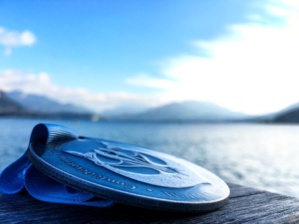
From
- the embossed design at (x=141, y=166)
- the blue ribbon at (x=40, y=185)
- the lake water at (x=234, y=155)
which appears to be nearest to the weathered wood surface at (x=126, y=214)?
the blue ribbon at (x=40, y=185)

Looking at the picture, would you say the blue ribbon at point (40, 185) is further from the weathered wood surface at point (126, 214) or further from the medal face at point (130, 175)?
the medal face at point (130, 175)

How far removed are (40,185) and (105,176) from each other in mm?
800

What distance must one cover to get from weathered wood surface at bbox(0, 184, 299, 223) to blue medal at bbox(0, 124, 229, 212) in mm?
85

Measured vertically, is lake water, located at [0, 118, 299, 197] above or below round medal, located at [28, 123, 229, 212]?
below

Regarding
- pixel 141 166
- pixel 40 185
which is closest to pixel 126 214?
pixel 141 166

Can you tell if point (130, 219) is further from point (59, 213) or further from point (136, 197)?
point (59, 213)

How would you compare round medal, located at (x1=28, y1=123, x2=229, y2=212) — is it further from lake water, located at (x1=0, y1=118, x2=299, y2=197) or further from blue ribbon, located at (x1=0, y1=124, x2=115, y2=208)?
lake water, located at (x1=0, y1=118, x2=299, y2=197)

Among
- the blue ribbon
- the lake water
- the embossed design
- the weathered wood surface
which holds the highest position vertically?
the embossed design

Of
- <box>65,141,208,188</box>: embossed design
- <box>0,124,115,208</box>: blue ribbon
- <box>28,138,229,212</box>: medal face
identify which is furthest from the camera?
<box>65,141,208,188</box>: embossed design

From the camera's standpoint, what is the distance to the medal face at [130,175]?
3.00 metres

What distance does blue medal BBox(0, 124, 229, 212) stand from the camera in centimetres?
303

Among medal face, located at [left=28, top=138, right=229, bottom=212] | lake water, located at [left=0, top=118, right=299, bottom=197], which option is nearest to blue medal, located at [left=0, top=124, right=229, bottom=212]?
medal face, located at [left=28, top=138, right=229, bottom=212]

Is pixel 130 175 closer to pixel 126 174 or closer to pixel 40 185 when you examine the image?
pixel 126 174

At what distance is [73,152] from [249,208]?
184 centimetres
